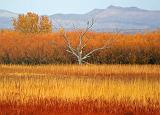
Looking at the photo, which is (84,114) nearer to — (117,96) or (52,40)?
(117,96)

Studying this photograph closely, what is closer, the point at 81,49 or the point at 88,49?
the point at 81,49

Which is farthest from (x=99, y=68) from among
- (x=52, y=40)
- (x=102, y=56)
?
(x=52, y=40)

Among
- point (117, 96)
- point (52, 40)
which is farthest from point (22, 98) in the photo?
point (52, 40)

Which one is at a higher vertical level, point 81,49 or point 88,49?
point 81,49

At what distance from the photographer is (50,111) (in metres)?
15.2

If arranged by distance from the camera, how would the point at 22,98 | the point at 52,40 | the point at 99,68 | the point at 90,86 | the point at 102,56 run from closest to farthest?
the point at 22,98 → the point at 90,86 → the point at 99,68 → the point at 102,56 → the point at 52,40

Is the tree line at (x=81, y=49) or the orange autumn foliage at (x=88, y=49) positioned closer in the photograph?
the tree line at (x=81, y=49)

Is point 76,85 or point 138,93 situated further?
point 76,85

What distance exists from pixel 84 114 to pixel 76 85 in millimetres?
5014

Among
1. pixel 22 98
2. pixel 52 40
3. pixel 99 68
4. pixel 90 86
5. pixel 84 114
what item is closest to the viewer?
pixel 84 114

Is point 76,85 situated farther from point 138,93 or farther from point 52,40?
point 52,40

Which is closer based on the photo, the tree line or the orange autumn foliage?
the tree line

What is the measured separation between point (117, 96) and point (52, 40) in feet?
84.3

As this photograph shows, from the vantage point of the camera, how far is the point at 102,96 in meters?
17.5
